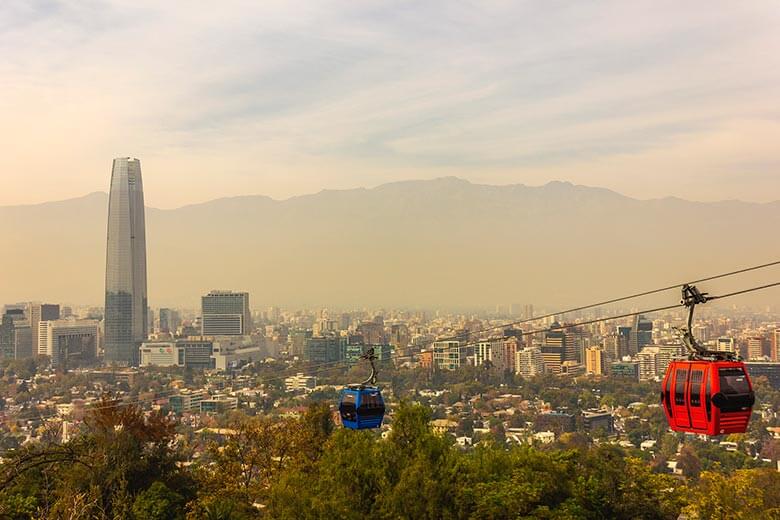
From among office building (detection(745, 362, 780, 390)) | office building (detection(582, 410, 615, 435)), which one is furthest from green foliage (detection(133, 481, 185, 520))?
office building (detection(745, 362, 780, 390))

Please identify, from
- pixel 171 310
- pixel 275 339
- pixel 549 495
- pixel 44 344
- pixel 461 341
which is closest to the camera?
pixel 549 495

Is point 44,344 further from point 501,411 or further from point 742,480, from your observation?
point 742,480

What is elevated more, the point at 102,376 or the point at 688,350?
the point at 688,350

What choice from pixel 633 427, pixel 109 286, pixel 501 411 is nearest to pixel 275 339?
pixel 109 286

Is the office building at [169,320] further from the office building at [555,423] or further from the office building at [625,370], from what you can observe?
the office building at [555,423]

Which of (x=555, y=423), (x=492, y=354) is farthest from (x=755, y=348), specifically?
(x=555, y=423)

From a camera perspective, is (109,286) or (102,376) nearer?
(102,376)

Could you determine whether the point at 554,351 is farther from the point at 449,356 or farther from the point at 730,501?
the point at 730,501
